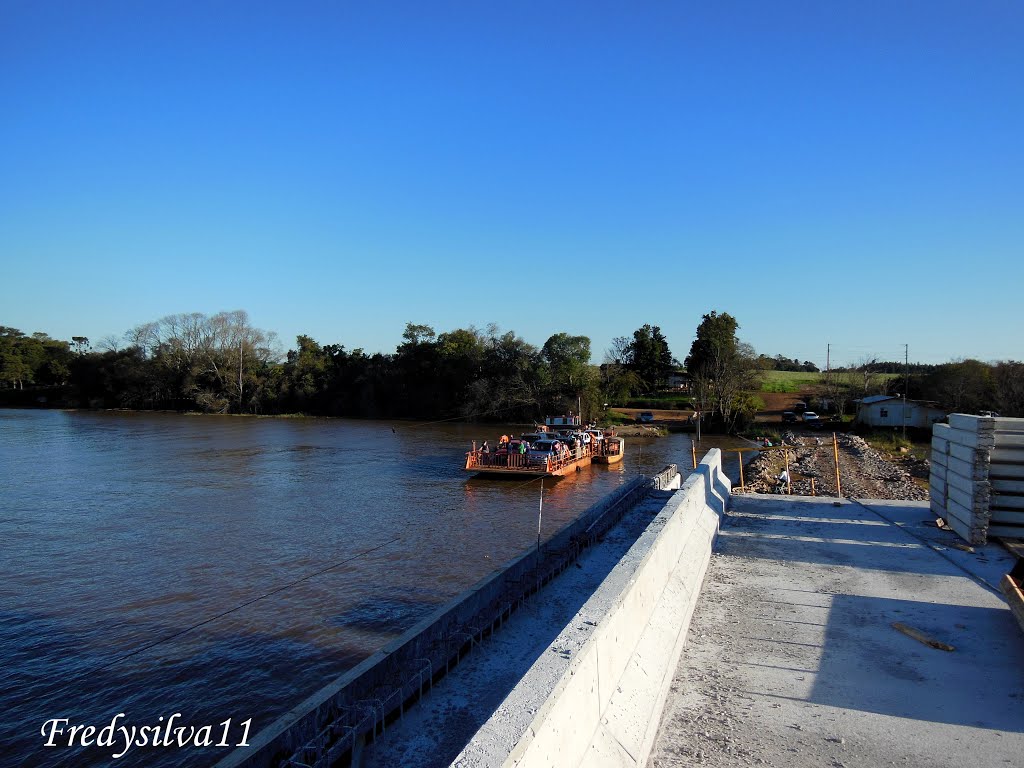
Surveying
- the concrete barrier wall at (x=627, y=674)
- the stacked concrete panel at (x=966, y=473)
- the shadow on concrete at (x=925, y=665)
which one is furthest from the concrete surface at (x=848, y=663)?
the stacked concrete panel at (x=966, y=473)

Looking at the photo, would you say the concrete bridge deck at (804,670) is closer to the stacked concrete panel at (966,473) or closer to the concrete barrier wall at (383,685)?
the concrete barrier wall at (383,685)

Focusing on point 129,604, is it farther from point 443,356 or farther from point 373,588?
point 443,356

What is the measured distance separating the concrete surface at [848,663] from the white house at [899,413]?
47244 mm

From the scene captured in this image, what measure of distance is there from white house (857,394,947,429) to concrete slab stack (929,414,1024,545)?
46.1 m

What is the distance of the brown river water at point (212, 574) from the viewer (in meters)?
9.19

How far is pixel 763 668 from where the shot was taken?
223 inches

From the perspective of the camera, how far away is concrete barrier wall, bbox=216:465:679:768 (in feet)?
19.8

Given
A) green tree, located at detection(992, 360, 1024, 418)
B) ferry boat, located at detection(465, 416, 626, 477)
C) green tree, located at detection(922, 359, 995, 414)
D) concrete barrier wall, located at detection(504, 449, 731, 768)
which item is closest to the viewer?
concrete barrier wall, located at detection(504, 449, 731, 768)

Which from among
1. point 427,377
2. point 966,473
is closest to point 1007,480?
point 966,473

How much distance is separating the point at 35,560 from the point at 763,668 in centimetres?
1780

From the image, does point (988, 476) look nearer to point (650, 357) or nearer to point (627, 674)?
point (627, 674)

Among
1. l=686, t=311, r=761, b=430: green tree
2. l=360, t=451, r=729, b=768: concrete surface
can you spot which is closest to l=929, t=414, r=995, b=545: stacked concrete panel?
l=360, t=451, r=729, b=768: concrete surface

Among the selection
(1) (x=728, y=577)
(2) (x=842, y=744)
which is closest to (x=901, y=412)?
(1) (x=728, y=577)

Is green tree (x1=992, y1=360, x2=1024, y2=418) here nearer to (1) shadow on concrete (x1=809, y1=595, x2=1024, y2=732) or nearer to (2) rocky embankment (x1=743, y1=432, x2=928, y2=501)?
(2) rocky embankment (x1=743, y1=432, x2=928, y2=501)
